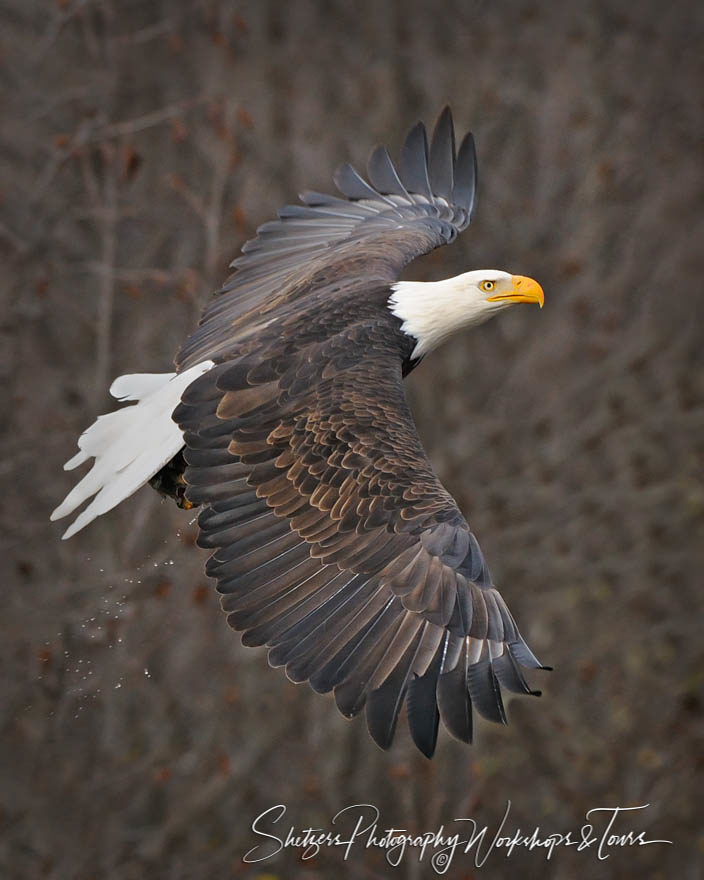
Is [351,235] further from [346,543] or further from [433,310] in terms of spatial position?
[346,543]

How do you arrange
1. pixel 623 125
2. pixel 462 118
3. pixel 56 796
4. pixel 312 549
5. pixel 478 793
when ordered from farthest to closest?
pixel 623 125, pixel 462 118, pixel 478 793, pixel 56 796, pixel 312 549

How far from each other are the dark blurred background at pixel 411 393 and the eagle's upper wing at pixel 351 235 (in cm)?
242

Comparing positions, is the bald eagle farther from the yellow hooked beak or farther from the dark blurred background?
the dark blurred background

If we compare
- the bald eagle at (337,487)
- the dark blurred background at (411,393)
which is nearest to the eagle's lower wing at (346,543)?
the bald eagle at (337,487)

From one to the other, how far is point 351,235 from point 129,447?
5.11ft

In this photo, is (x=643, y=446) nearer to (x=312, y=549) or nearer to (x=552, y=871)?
(x=552, y=871)

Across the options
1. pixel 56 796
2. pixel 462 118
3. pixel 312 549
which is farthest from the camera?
pixel 462 118

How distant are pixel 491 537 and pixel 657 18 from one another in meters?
3.68

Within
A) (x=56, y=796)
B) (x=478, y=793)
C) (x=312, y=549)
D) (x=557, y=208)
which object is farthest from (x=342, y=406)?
(x=557, y=208)

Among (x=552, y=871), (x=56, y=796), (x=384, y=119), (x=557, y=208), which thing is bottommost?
(x=552, y=871)

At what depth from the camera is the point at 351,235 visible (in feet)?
23.5

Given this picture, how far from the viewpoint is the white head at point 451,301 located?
20.6ft

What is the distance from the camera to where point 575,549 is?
1162cm
